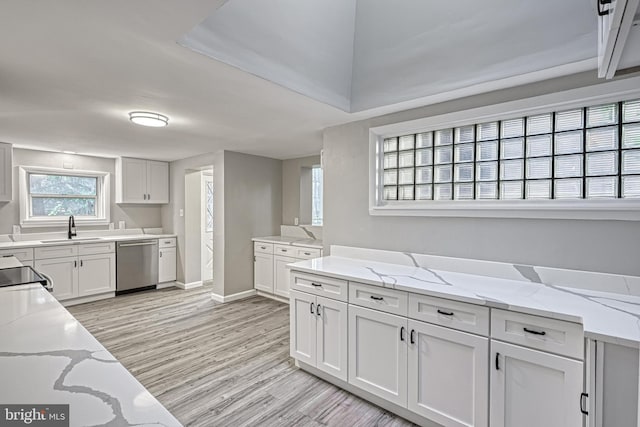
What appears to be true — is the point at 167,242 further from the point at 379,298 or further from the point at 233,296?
the point at 379,298

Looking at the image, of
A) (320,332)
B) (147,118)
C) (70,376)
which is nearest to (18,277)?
(147,118)

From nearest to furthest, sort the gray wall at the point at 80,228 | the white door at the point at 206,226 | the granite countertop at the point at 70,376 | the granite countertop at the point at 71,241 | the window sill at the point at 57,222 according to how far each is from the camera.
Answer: the granite countertop at the point at 70,376 < the granite countertop at the point at 71,241 < the gray wall at the point at 80,228 < the window sill at the point at 57,222 < the white door at the point at 206,226

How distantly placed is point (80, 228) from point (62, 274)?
917 millimetres

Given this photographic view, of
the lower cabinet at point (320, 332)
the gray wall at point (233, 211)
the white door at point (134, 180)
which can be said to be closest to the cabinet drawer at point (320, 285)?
the lower cabinet at point (320, 332)

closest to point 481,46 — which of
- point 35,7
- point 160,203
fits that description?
point 35,7

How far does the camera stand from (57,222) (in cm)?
466

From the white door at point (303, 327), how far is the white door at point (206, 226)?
11.4 ft

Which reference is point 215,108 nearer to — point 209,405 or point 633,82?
point 209,405

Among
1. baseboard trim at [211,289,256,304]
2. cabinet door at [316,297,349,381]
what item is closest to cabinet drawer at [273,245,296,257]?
baseboard trim at [211,289,256,304]

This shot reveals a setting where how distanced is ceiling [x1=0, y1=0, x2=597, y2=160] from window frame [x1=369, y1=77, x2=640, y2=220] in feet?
0.61

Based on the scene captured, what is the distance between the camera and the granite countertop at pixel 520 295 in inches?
53.0

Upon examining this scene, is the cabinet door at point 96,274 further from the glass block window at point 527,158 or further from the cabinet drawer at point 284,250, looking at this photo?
the glass block window at point 527,158

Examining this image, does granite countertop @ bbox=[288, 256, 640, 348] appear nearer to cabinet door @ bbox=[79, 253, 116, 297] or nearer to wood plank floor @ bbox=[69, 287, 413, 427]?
wood plank floor @ bbox=[69, 287, 413, 427]

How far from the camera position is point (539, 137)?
2074 millimetres
